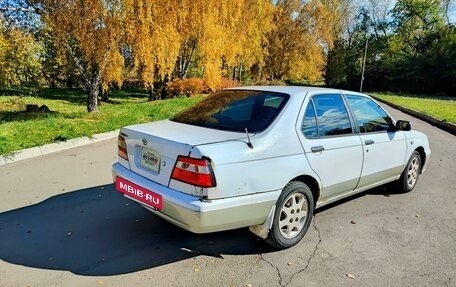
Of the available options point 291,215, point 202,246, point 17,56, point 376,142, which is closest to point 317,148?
point 291,215

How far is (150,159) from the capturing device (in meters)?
3.47

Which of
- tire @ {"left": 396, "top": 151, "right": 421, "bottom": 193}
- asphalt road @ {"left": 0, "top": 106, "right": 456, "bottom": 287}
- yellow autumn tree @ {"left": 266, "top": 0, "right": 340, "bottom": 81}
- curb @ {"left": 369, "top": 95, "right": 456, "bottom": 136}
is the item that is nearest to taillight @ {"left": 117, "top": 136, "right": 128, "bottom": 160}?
asphalt road @ {"left": 0, "top": 106, "right": 456, "bottom": 287}

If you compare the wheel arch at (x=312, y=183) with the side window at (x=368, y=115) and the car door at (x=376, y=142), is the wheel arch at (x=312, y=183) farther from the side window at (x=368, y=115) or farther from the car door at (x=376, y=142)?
the side window at (x=368, y=115)

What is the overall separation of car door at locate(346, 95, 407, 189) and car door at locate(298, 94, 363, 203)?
0.62ft

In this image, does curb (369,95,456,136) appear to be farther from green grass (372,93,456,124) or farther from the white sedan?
the white sedan

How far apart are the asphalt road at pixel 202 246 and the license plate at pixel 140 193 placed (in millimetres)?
529

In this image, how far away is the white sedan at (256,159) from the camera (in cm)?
310

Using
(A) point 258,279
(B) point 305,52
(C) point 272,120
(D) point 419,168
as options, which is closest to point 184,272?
(A) point 258,279

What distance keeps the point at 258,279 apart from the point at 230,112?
1721 millimetres

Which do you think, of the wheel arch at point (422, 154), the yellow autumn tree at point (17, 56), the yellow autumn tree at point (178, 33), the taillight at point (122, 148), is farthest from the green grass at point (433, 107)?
the yellow autumn tree at point (17, 56)

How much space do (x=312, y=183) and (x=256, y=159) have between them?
0.95 meters

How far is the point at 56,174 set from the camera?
596cm

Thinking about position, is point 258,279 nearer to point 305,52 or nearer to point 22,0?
point 22,0

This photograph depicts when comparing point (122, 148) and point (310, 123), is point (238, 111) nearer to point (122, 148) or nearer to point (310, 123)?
point (310, 123)
